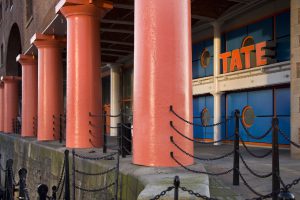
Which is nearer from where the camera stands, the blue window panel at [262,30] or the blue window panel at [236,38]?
the blue window panel at [262,30]

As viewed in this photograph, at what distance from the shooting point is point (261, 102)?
44.3 ft

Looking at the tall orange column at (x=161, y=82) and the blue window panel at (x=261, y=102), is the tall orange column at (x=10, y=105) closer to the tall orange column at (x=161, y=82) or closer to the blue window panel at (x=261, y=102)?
the blue window panel at (x=261, y=102)

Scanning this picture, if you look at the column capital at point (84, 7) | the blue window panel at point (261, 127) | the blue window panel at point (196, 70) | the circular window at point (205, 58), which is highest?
the column capital at point (84, 7)

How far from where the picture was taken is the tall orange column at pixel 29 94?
19.2m

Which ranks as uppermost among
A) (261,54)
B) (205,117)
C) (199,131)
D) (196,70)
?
(261,54)

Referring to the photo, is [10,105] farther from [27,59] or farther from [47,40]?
[47,40]

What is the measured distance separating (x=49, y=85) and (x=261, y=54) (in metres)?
7.93

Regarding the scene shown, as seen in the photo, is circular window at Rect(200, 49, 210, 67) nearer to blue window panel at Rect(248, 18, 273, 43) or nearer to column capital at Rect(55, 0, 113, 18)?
blue window panel at Rect(248, 18, 273, 43)

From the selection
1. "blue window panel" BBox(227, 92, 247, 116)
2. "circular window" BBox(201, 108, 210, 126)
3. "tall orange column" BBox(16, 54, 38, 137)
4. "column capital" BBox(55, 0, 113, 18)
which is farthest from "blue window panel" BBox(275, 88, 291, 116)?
"tall orange column" BBox(16, 54, 38, 137)

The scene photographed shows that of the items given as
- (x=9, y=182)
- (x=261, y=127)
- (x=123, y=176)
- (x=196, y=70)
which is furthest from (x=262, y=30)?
(x=9, y=182)

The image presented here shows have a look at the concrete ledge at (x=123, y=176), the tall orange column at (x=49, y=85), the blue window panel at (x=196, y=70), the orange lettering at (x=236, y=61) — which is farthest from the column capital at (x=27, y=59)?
the orange lettering at (x=236, y=61)

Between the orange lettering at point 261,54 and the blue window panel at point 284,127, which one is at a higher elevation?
the orange lettering at point 261,54

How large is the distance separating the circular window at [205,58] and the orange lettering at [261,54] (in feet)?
11.0

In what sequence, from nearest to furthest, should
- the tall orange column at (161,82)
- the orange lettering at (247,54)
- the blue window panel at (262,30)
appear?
the tall orange column at (161,82)
the blue window panel at (262,30)
the orange lettering at (247,54)
